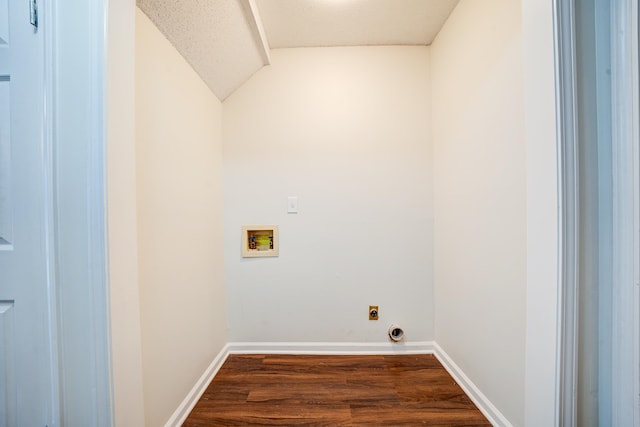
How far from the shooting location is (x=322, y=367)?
1.56 meters

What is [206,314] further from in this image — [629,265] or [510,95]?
[510,95]

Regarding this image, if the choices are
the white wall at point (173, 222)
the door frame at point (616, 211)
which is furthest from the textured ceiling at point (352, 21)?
the door frame at point (616, 211)

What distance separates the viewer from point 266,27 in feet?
5.11

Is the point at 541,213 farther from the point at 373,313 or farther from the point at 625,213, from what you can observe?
A: the point at 373,313

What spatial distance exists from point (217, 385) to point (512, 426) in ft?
5.04

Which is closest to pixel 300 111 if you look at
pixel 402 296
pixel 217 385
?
pixel 402 296

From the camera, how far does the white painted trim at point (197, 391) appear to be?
3.69 ft

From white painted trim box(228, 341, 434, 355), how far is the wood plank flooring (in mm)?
45

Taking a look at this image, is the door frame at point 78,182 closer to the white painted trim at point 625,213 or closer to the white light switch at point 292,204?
the white light switch at point 292,204

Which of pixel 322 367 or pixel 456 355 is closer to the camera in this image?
pixel 456 355

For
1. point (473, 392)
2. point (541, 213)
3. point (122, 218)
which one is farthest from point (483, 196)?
point (122, 218)

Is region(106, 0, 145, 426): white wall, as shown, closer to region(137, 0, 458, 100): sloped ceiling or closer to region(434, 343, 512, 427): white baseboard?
region(137, 0, 458, 100): sloped ceiling

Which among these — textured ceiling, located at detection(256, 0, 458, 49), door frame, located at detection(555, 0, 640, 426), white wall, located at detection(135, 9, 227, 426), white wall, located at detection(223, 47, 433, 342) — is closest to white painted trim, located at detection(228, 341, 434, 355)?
white wall, located at detection(223, 47, 433, 342)

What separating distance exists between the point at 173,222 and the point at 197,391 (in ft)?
3.20
